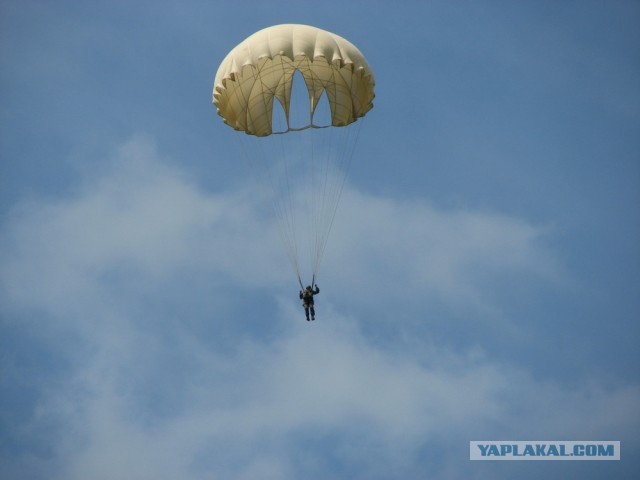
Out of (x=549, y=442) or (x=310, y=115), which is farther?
(x=549, y=442)

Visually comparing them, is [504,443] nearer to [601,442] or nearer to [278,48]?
[601,442]

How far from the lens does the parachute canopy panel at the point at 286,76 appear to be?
125 ft

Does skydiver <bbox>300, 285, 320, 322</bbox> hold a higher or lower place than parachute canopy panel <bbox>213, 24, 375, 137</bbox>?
lower

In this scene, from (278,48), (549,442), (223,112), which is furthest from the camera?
(549,442)

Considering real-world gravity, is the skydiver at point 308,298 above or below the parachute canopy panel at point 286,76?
below

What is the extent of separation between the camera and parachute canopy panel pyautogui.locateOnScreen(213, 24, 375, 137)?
125 ft

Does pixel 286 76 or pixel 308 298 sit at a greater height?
pixel 286 76

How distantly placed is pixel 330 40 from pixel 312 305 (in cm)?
1056

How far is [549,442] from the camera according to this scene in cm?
4331

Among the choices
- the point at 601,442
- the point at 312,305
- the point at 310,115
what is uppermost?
the point at 310,115

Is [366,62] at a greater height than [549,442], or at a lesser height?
greater

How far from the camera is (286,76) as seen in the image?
3969 centimetres

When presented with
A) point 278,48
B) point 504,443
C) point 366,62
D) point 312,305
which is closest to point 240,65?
point 278,48

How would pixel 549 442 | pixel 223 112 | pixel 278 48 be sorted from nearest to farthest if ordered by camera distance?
pixel 278 48 < pixel 223 112 < pixel 549 442
